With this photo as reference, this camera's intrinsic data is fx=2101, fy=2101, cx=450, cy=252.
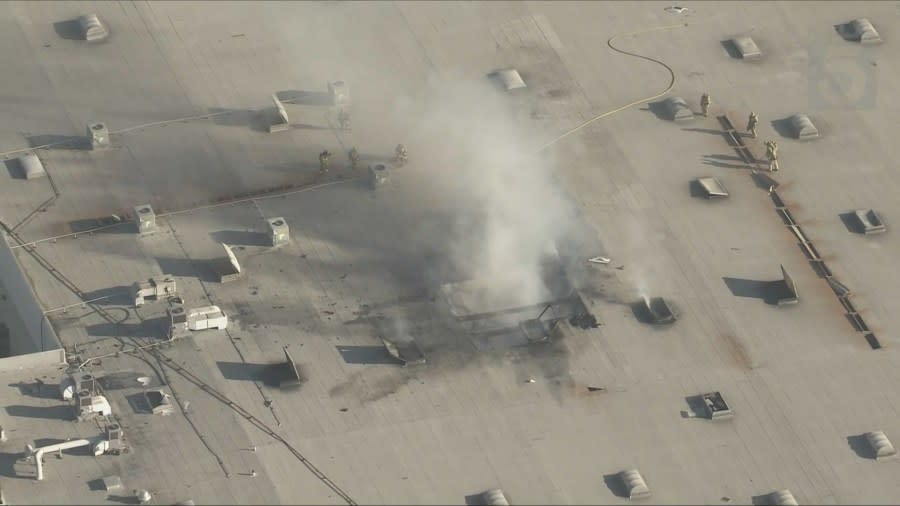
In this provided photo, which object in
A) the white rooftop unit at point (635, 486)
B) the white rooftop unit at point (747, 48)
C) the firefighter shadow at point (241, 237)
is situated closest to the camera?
the white rooftop unit at point (635, 486)

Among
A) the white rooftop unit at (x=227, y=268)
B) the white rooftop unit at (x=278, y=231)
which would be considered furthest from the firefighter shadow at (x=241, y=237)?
the white rooftop unit at (x=227, y=268)

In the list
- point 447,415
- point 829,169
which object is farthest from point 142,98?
point 829,169

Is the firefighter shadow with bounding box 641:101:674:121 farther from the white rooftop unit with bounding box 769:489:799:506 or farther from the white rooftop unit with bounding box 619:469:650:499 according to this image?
the white rooftop unit with bounding box 769:489:799:506

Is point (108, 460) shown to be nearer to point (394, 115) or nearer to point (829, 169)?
point (394, 115)

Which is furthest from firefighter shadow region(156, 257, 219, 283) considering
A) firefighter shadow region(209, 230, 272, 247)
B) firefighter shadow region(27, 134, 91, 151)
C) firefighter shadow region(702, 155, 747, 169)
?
firefighter shadow region(702, 155, 747, 169)

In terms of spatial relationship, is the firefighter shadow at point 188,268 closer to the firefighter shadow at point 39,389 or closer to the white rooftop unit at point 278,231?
the white rooftop unit at point 278,231

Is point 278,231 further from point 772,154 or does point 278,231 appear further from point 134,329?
point 772,154
